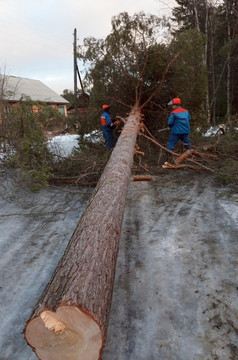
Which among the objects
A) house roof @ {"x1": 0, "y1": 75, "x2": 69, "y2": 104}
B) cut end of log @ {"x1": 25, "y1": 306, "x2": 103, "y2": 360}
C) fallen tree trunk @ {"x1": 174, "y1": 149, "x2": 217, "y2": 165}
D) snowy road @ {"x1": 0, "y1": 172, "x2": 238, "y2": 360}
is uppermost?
house roof @ {"x1": 0, "y1": 75, "x2": 69, "y2": 104}

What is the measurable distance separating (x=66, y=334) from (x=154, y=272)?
3.72 ft

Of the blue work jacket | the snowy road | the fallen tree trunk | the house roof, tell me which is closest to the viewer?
the snowy road

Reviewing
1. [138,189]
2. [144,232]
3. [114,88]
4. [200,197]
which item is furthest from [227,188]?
[114,88]

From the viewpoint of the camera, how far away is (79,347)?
1.37 metres

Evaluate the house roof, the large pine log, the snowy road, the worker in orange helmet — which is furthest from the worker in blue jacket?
the house roof

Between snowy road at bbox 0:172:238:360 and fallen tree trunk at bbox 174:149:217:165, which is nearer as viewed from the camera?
snowy road at bbox 0:172:238:360

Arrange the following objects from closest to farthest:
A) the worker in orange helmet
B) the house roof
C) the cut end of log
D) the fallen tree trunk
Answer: the cut end of log
the fallen tree trunk
the worker in orange helmet
the house roof

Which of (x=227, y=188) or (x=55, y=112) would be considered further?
(x=55, y=112)

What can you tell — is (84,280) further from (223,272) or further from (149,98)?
(149,98)

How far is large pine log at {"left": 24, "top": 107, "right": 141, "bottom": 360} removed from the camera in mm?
1345

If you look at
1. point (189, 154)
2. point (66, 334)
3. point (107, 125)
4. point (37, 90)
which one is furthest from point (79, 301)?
point (37, 90)

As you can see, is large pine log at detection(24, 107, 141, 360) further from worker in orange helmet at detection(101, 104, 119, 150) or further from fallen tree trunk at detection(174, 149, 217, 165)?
worker in orange helmet at detection(101, 104, 119, 150)

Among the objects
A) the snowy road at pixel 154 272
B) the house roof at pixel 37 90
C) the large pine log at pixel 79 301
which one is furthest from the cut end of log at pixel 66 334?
the house roof at pixel 37 90

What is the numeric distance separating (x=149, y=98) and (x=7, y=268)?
5.61 meters
